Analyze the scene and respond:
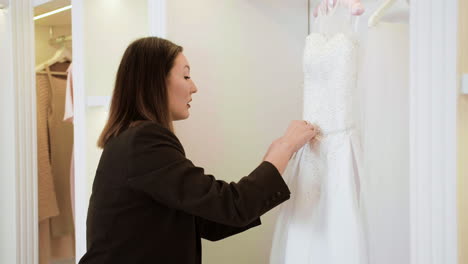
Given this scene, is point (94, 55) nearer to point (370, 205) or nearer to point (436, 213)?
point (370, 205)

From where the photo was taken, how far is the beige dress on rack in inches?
95.0

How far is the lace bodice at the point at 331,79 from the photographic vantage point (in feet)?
3.82

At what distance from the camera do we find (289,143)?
1.17 meters

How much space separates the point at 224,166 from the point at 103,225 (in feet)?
1.69

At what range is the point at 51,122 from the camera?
8.03 feet

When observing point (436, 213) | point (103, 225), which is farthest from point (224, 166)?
point (436, 213)

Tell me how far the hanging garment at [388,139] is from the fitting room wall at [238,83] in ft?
1.22

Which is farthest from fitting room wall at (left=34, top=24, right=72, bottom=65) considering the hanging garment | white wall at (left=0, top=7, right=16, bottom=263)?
the hanging garment

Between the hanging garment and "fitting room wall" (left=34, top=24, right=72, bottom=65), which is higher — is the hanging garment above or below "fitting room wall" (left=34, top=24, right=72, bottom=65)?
below

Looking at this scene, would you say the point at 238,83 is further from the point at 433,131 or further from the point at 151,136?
the point at 433,131

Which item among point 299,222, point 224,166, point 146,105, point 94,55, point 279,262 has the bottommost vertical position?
point 279,262

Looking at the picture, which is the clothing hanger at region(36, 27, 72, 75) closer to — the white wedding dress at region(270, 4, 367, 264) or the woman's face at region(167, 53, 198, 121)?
the woman's face at region(167, 53, 198, 121)

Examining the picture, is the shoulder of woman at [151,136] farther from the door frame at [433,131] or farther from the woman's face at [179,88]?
the door frame at [433,131]

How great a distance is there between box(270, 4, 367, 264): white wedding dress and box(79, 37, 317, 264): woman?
0.23ft
